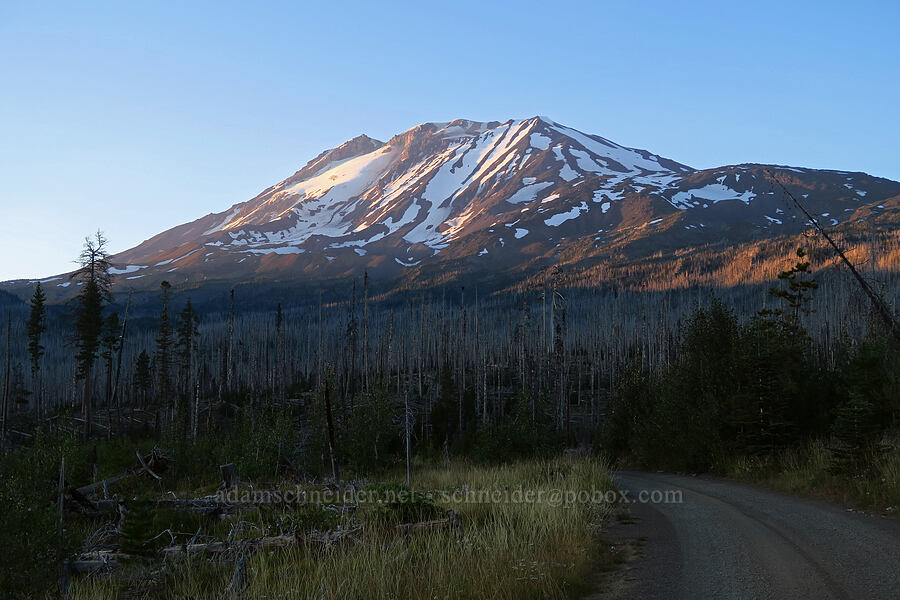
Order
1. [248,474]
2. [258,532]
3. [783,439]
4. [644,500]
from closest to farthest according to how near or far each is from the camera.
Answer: [258,532]
[644,500]
[783,439]
[248,474]

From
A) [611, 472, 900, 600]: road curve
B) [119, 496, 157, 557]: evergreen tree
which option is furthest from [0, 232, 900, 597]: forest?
[611, 472, 900, 600]: road curve

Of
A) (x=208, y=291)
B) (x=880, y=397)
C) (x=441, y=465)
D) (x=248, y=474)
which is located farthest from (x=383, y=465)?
(x=208, y=291)

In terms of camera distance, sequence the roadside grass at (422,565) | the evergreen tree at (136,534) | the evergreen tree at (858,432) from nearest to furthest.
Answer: the roadside grass at (422,565) < the evergreen tree at (136,534) < the evergreen tree at (858,432)

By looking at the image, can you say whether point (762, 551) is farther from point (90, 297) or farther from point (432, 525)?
point (90, 297)

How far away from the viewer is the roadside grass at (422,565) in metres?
6.78

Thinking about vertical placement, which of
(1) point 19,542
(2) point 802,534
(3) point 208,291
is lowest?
(2) point 802,534

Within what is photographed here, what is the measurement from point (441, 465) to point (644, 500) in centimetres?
1433

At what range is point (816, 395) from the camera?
66.1 ft

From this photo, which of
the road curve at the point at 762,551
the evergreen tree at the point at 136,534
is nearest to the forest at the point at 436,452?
the evergreen tree at the point at 136,534

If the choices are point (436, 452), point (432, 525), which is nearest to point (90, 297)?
point (436, 452)

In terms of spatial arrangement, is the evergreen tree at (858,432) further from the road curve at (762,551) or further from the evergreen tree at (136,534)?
the evergreen tree at (136,534)

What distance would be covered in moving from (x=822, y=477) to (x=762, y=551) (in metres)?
7.18

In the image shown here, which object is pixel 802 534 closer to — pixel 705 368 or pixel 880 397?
pixel 880 397

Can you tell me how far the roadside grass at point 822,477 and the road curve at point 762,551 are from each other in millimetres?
643
